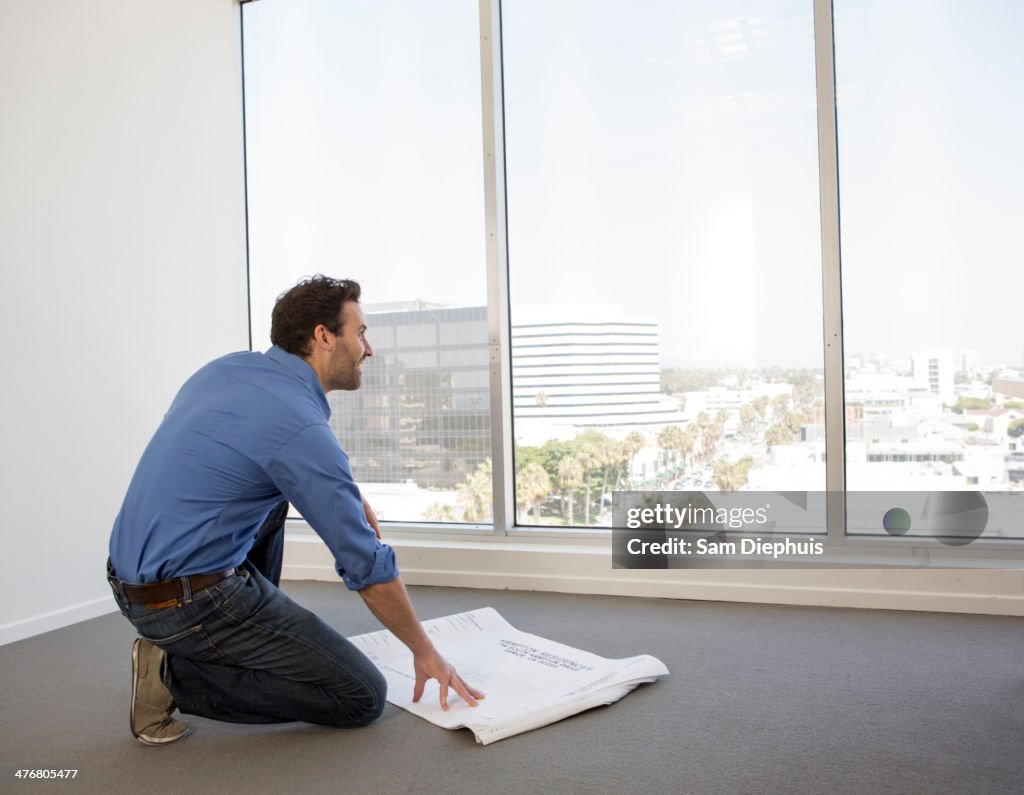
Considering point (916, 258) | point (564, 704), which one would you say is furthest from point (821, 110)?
point (564, 704)

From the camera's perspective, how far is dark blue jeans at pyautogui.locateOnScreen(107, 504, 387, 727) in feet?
5.95

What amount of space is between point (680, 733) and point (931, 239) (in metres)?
1.85

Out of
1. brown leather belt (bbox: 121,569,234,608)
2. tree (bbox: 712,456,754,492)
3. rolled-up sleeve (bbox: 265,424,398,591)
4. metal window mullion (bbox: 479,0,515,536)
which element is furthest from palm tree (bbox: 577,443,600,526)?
brown leather belt (bbox: 121,569,234,608)

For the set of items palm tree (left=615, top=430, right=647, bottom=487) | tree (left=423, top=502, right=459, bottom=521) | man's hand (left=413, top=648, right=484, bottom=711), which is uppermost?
palm tree (left=615, top=430, right=647, bottom=487)

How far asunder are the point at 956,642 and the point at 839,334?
1030mm

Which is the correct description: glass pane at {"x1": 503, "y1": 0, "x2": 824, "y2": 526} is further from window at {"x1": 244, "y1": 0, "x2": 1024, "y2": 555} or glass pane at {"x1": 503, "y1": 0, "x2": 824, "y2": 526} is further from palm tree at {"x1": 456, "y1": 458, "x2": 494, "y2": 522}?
palm tree at {"x1": 456, "y1": 458, "x2": 494, "y2": 522}

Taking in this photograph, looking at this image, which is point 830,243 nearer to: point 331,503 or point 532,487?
point 532,487

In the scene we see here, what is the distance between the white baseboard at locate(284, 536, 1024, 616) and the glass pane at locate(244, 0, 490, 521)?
0.25 m

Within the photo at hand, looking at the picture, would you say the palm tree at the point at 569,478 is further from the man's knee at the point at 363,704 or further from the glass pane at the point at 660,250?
the man's knee at the point at 363,704

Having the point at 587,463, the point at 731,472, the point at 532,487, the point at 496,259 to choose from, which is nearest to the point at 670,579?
the point at 731,472

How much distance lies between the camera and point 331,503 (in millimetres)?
1691

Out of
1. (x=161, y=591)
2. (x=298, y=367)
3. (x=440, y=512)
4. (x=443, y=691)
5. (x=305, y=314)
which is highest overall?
(x=305, y=314)

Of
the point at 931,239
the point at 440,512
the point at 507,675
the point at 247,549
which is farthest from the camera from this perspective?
the point at 440,512

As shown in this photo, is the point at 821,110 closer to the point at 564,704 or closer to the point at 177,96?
the point at 564,704
